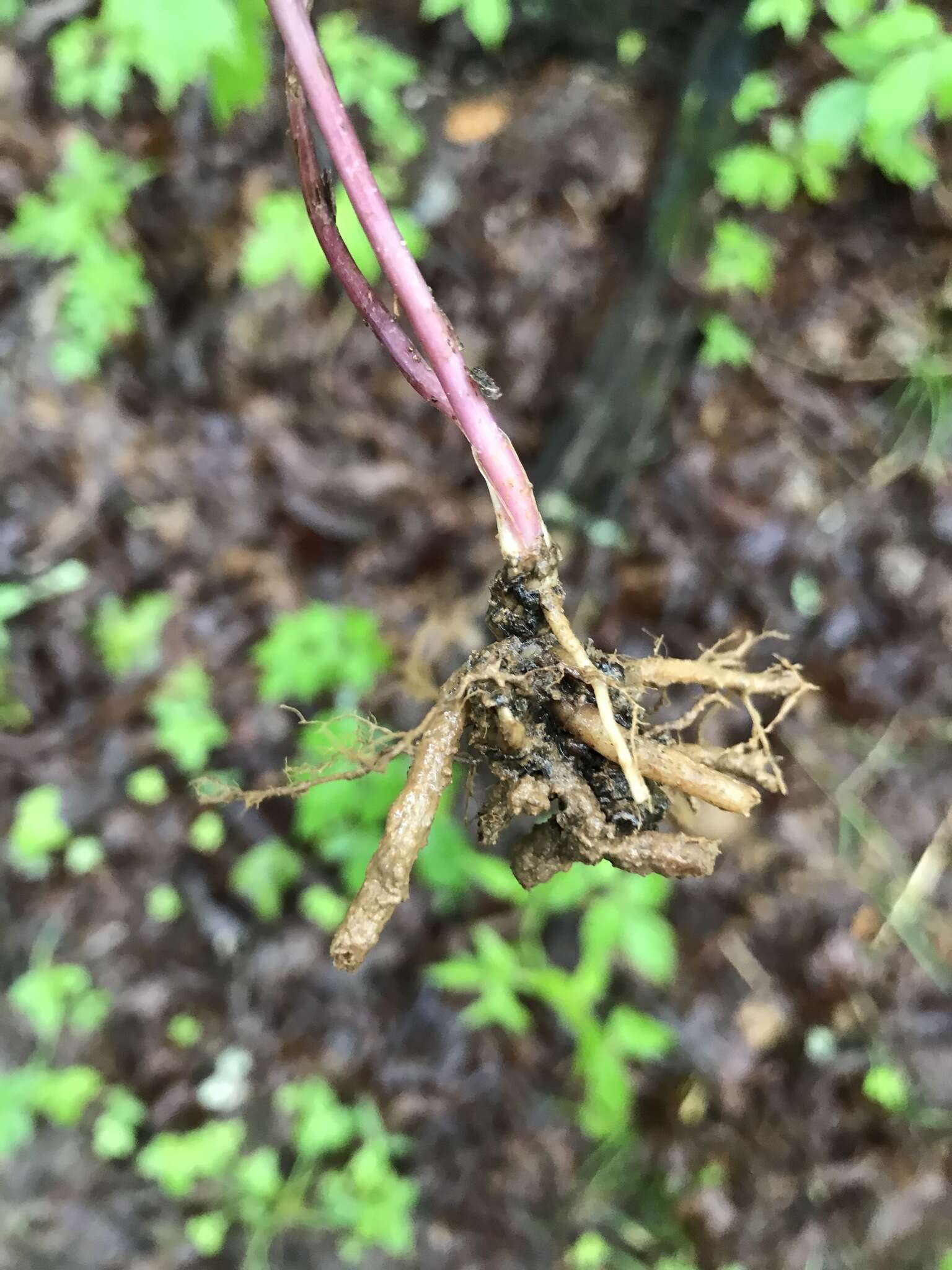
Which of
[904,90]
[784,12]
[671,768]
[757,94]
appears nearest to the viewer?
[671,768]

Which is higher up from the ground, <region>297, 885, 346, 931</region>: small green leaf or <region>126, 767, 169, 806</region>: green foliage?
<region>126, 767, 169, 806</region>: green foliage

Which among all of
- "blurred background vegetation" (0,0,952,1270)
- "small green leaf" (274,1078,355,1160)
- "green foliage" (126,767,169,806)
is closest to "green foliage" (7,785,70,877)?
"blurred background vegetation" (0,0,952,1270)

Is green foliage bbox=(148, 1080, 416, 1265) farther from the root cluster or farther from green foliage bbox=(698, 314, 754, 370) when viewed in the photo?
green foliage bbox=(698, 314, 754, 370)

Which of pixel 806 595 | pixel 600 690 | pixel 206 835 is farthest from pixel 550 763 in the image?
pixel 206 835

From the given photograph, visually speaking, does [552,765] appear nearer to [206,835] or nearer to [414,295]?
[414,295]

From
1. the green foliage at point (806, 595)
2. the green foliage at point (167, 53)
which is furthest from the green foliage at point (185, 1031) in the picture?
the green foliage at point (167, 53)

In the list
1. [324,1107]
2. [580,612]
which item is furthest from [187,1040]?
[580,612]
